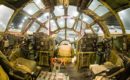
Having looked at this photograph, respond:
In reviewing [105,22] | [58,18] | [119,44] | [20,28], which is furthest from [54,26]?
[119,44]

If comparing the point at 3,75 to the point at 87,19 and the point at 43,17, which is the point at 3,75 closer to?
the point at 43,17

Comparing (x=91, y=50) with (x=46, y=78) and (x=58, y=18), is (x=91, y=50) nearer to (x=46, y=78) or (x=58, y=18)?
(x=46, y=78)

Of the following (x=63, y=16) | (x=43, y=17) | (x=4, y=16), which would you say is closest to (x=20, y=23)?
(x=43, y=17)

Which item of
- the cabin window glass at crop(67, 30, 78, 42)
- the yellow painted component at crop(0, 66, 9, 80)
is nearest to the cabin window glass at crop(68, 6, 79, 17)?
the cabin window glass at crop(67, 30, 78, 42)

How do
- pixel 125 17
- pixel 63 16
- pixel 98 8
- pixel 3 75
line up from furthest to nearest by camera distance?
pixel 63 16 < pixel 98 8 < pixel 125 17 < pixel 3 75

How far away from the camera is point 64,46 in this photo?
740 inches

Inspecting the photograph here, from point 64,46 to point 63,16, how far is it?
2507mm

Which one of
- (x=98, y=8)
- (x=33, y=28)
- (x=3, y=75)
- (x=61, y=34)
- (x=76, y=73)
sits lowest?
(x=76, y=73)

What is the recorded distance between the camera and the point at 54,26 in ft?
70.1

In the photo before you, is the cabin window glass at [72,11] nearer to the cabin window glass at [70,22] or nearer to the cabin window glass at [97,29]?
the cabin window glass at [70,22]

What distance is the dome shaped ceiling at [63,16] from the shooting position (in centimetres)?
1324

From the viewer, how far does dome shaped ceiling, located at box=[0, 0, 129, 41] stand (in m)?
13.2

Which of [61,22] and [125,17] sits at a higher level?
[61,22]

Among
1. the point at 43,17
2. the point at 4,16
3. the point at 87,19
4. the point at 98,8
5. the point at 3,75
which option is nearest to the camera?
the point at 3,75
